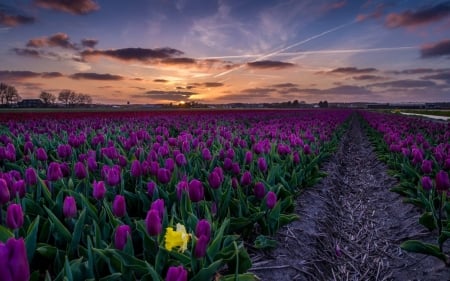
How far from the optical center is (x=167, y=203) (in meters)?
3.05

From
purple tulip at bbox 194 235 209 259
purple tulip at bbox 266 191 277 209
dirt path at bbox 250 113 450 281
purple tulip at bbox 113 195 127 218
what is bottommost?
dirt path at bbox 250 113 450 281

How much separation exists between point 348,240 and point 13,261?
13.2ft

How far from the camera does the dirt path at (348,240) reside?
328cm

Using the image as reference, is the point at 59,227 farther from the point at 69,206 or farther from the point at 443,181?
the point at 443,181

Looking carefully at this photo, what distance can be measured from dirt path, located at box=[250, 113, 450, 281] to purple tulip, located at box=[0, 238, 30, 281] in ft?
6.56

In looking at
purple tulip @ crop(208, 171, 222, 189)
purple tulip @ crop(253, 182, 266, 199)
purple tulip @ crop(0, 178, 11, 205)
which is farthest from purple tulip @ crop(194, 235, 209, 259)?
purple tulip @ crop(253, 182, 266, 199)

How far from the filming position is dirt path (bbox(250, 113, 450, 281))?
10.8 ft

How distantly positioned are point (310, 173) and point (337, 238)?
→ 163 centimetres

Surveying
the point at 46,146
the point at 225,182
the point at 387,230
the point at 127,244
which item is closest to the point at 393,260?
the point at 387,230

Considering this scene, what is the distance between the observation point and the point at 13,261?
125 centimetres

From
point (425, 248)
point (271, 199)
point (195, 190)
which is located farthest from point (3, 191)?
point (425, 248)

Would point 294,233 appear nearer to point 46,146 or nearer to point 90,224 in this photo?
point 90,224

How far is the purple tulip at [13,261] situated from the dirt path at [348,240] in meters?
2.00

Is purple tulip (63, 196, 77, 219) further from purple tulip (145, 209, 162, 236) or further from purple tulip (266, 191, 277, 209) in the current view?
purple tulip (266, 191, 277, 209)
